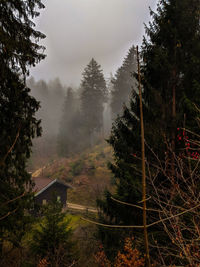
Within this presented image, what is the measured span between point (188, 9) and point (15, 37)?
21.5 feet

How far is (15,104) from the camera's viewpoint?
5.20 metres

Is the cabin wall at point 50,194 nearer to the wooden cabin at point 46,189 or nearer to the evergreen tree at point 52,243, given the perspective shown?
the wooden cabin at point 46,189

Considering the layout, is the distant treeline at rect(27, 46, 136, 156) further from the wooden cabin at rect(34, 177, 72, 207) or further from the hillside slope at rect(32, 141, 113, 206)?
the wooden cabin at rect(34, 177, 72, 207)

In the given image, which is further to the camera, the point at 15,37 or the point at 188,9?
the point at 188,9

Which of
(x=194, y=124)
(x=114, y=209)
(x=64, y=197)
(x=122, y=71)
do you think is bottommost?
(x=64, y=197)

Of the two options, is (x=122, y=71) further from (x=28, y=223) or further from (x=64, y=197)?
(x=28, y=223)

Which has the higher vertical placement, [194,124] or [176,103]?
[176,103]

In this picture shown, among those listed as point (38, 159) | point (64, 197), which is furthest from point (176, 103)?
point (38, 159)

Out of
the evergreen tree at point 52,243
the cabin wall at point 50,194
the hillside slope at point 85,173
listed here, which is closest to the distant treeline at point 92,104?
the hillside slope at point 85,173

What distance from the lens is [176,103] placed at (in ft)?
20.4

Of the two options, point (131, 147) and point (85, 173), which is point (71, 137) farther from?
point (131, 147)

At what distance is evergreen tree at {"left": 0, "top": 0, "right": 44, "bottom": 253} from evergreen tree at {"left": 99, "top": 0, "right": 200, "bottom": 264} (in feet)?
11.3

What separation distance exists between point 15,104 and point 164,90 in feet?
18.3

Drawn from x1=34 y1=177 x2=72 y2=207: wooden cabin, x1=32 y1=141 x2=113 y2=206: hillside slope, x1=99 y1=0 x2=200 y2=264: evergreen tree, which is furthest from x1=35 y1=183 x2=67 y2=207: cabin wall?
x1=99 y1=0 x2=200 y2=264: evergreen tree
